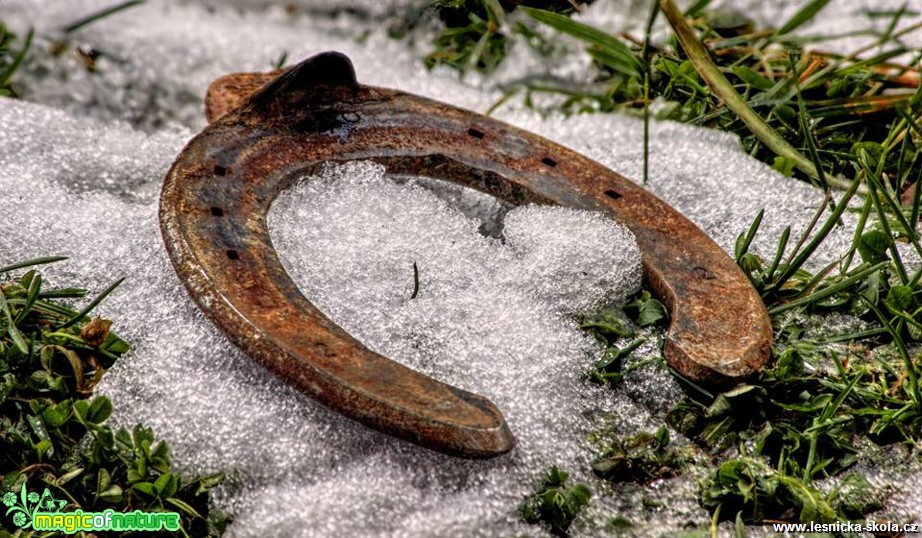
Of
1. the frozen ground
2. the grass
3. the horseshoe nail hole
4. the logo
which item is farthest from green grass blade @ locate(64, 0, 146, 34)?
the horseshoe nail hole

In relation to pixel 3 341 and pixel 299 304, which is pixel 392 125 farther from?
pixel 3 341

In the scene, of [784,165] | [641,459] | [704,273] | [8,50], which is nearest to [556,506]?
[641,459]

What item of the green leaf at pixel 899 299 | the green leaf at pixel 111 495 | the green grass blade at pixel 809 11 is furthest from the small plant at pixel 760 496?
the green grass blade at pixel 809 11

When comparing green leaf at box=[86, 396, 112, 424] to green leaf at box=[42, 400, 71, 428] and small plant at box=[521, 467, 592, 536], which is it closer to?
green leaf at box=[42, 400, 71, 428]

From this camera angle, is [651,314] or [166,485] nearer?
[166,485]

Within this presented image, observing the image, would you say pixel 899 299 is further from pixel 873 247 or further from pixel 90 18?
pixel 90 18

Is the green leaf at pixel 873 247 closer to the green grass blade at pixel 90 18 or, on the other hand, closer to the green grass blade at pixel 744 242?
the green grass blade at pixel 744 242

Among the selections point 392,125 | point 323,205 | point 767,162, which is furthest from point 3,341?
point 767,162
